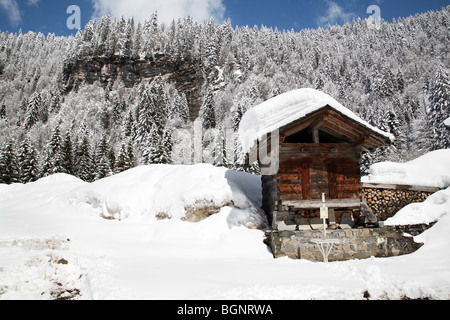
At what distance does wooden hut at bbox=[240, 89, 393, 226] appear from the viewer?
9852 mm

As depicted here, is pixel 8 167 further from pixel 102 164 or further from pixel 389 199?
pixel 389 199

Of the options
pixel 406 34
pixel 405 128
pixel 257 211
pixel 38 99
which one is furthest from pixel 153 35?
pixel 257 211

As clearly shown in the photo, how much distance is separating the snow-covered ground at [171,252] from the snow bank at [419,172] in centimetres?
194

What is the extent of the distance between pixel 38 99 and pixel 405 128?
112m

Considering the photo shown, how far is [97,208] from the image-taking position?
13.9 meters

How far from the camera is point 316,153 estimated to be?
10453mm

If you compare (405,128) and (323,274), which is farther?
(405,128)

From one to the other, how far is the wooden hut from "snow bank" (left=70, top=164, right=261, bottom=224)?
9.80 feet

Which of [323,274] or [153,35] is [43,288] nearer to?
[323,274]

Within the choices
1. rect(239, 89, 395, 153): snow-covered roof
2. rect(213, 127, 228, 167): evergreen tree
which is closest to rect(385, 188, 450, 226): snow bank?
rect(239, 89, 395, 153): snow-covered roof

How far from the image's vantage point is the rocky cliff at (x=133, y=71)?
9925cm

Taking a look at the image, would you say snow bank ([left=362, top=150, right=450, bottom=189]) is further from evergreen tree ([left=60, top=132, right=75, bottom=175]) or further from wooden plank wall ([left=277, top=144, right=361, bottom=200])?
evergreen tree ([left=60, top=132, right=75, bottom=175])

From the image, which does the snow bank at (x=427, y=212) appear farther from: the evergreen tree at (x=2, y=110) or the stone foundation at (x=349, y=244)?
the evergreen tree at (x=2, y=110)
